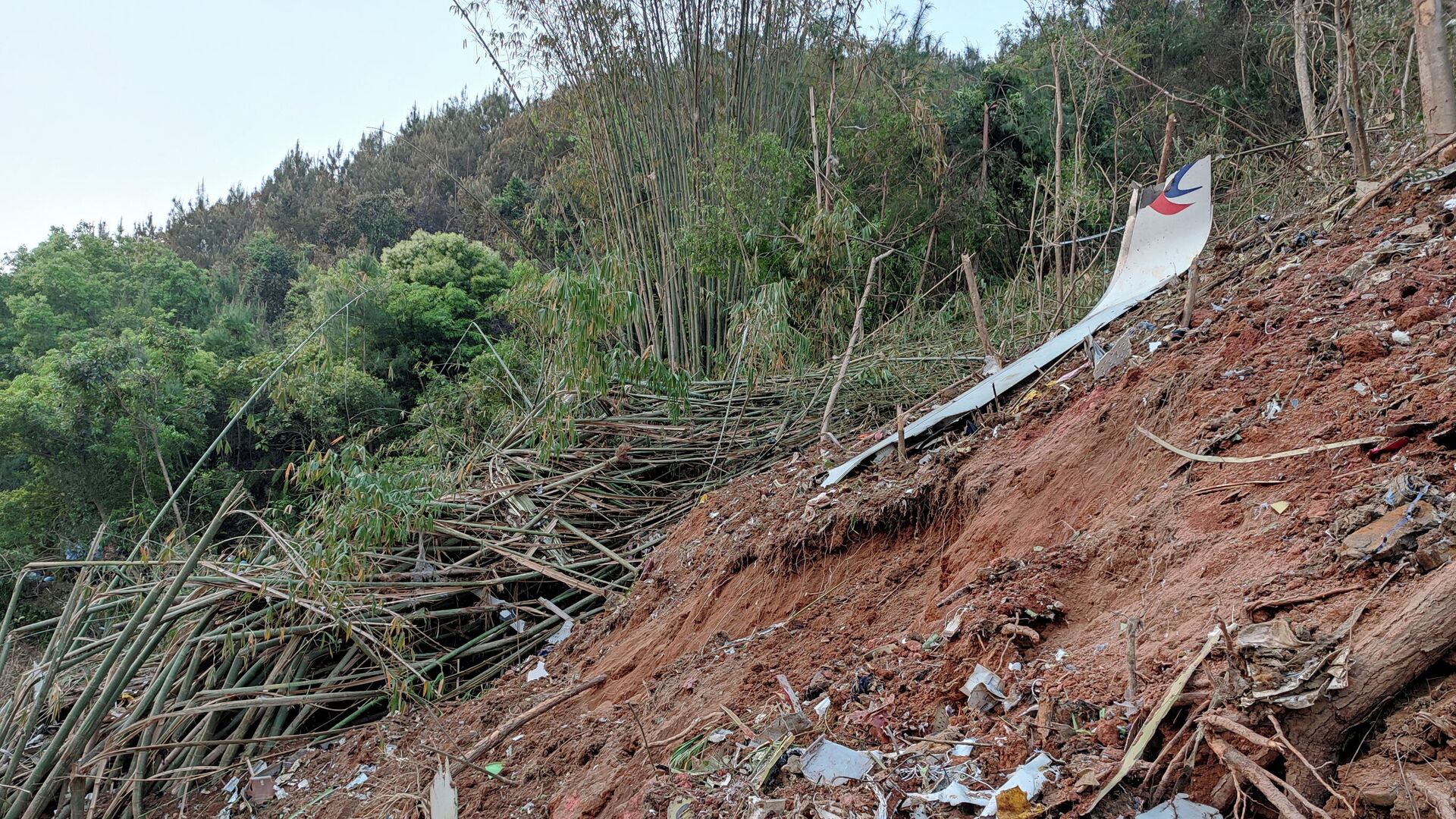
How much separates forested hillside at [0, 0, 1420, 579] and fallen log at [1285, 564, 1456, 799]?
287 centimetres

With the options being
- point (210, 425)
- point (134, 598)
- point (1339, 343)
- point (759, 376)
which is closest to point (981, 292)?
point (759, 376)

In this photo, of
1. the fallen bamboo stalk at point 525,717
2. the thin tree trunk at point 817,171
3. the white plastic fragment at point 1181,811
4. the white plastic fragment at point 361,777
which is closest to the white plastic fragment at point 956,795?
the white plastic fragment at point 1181,811

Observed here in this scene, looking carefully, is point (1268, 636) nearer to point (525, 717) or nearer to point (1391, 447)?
point (1391, 447)

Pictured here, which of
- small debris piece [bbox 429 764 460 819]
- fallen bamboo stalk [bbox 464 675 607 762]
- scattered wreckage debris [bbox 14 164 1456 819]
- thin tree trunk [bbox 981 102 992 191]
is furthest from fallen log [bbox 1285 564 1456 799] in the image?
thin tree trunk [bbox 981 102 992 191]

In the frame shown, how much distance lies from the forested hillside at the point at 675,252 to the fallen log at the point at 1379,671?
113 inches

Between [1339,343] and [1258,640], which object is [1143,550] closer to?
[1258,640]

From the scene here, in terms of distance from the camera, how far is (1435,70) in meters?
A: 3.03

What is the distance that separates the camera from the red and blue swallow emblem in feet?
11.8

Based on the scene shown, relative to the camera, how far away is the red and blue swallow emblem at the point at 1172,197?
11.8 feet

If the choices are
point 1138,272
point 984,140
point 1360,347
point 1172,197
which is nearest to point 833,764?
point 1360,347

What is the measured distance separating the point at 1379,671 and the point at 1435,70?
9.14 feet

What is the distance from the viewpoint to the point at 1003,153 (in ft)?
28.7

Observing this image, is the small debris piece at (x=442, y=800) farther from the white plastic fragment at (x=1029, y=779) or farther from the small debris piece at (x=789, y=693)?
the white plastic fragment at (x=1029, y=779)

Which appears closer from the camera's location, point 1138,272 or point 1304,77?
point 1138,272
